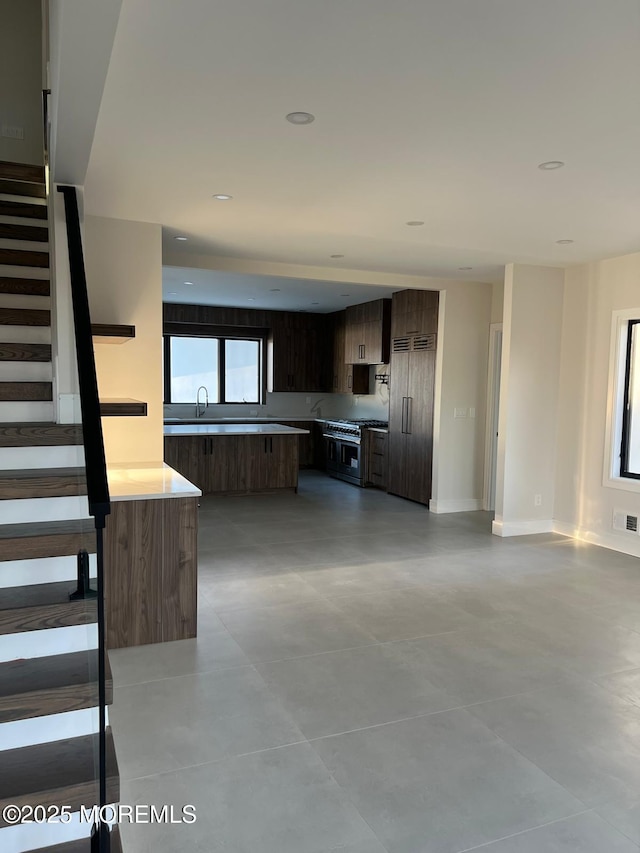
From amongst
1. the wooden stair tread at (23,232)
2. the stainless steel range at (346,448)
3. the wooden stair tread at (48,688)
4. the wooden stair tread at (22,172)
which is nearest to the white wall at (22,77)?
the wooden stair tread at (22,172)

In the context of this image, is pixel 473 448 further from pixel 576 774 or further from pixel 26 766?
pixel 26 766

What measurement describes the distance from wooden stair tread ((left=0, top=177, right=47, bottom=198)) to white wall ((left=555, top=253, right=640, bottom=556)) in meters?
4.75

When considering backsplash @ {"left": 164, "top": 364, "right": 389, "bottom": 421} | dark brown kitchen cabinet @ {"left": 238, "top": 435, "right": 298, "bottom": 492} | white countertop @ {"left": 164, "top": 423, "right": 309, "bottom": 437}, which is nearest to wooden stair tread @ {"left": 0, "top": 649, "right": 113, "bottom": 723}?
white countertop @ {"left": 164, "top": 423, "right": 309, "bottom": 437}

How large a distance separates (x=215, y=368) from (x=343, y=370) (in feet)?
6.99

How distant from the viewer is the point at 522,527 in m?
6.11

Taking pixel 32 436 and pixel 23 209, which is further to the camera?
pixel 23 209

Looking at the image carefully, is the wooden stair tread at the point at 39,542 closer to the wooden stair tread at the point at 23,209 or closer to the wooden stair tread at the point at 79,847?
the wooden stair tread at the point at 79,847

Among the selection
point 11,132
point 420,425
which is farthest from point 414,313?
point 11,132

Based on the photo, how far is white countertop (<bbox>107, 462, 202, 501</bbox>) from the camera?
3.36 metres

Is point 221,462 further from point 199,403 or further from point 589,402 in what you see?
point 589,402

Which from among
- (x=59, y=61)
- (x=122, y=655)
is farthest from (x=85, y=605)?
(x=59, y=61)

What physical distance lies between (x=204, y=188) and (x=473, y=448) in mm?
4530

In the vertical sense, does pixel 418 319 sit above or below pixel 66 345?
above

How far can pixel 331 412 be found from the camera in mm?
10789
